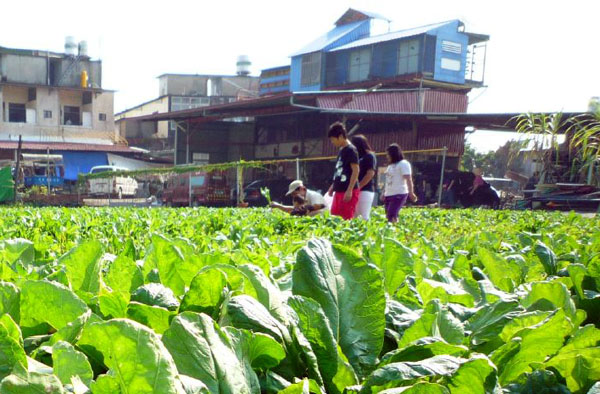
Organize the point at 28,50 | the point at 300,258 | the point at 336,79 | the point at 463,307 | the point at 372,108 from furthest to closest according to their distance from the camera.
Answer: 1. the point at 28,50
2. the point at 336,79
3. the point at 372,108
4. the point at 463,307
5. the point at 300,258

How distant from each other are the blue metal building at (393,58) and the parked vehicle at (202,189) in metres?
14.7

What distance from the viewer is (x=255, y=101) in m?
26.2

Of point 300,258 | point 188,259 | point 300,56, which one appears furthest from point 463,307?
point 300,56

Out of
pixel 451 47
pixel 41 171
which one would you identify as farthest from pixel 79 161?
pixel 451 47

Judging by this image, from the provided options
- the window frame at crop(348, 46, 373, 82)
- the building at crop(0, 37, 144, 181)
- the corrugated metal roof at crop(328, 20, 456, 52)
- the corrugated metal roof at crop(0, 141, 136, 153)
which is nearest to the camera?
the corrugated metal roof at crop(328, 20, 456, 52)

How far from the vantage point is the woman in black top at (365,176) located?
7.15 m

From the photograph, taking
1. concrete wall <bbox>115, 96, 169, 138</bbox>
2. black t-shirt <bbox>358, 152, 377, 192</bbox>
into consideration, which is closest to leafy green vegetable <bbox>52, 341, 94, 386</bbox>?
black t-shirt <bbox>358, 152, 377, 192</bbox>

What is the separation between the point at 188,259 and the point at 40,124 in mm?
40927

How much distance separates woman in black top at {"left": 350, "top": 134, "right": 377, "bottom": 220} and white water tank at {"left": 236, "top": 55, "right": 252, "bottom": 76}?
41.4m

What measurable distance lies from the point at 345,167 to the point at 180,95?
132 feet

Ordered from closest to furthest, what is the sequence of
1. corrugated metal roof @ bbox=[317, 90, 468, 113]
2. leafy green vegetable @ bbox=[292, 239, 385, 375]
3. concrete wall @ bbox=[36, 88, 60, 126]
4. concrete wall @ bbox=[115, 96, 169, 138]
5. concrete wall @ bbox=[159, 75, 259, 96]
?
leafy green vegetable @ bbox=[292, 239, 385, 375], corrugated metal roof @ bbox=[317, 90, 468, 113], concrete wall @ bbox=[36, 88, 60, 126], concrete wall @ bbox=[115, 96, 169, 138], concrete wall @ bbox=[159, 75, 259, 96]

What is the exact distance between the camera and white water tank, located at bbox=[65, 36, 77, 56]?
4028 centimetres

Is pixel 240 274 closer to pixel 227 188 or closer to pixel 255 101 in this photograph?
pixel 227 188

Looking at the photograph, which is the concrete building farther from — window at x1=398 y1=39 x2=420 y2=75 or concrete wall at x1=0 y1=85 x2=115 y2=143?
window at x1=398 y1=39 x2=420 y2=75
